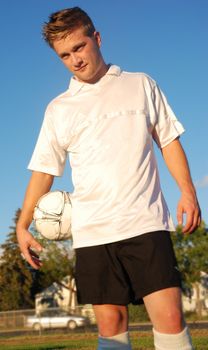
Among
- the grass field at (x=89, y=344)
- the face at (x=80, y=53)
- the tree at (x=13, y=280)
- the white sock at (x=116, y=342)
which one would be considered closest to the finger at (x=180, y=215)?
the white sock at (x=116, y=342)

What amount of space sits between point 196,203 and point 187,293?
6910 cm

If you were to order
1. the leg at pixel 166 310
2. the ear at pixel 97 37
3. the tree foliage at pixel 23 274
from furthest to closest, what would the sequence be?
1. the tree foliage at pixel 23 274
2. the ear at pixel 97 37
3. the leg at pixel 166 310

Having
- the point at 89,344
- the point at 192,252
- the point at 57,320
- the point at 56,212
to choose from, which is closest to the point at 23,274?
the point at 192,252

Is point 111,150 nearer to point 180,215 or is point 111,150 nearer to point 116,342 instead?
point 180,215

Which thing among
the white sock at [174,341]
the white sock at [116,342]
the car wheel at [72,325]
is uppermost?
the white sock at [174,341]

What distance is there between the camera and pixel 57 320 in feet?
144

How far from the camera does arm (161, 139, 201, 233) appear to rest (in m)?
4.00

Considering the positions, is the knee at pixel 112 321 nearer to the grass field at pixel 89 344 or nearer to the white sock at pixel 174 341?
the white sock at pixel 174 341

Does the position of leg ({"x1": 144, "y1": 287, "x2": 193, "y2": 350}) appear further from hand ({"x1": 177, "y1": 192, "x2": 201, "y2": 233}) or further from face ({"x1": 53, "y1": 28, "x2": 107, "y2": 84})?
face ({"x1": 53, "y1": 28, "x2": 107, "y2": 84})

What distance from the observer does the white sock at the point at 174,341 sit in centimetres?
382

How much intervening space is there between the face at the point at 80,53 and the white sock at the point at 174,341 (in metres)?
1.65

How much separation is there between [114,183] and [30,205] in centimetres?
71

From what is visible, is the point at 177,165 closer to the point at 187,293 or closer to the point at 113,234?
the point at 113,234

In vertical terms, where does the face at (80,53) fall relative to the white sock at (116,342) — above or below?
above
